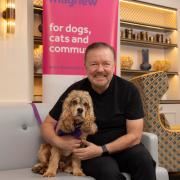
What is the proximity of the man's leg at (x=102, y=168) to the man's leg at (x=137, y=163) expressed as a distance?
0.08 m

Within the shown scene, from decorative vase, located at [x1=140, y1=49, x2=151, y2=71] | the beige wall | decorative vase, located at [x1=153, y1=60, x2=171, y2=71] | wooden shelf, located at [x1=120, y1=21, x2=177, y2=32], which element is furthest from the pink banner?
decorative vase, located at [x1=153, y1=60, x2=171, y2=71]

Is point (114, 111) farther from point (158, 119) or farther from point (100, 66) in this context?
point (158, 119)

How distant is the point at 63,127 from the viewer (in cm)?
194

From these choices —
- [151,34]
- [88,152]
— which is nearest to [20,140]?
[88,152]

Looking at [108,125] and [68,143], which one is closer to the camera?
[68,143]

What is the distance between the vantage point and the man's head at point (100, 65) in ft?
6.68

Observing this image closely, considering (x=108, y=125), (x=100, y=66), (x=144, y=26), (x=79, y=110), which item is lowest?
(x=108, y=125)

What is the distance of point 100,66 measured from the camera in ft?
6.67

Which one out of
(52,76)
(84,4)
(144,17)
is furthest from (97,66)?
(144,17)

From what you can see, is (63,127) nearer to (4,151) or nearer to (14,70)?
(4,151)

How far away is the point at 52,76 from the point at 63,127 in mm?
1381

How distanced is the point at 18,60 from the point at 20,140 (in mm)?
1640

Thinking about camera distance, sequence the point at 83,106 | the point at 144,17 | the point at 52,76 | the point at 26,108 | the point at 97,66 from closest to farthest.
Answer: the point at 83,106 → the point at 97,66 → the point at 26,108 → the point at 52,76 → the point at 144,17

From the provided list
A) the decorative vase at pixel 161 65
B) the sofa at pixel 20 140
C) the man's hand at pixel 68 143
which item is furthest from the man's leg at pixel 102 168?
the decorative vase at pixel 161 65
